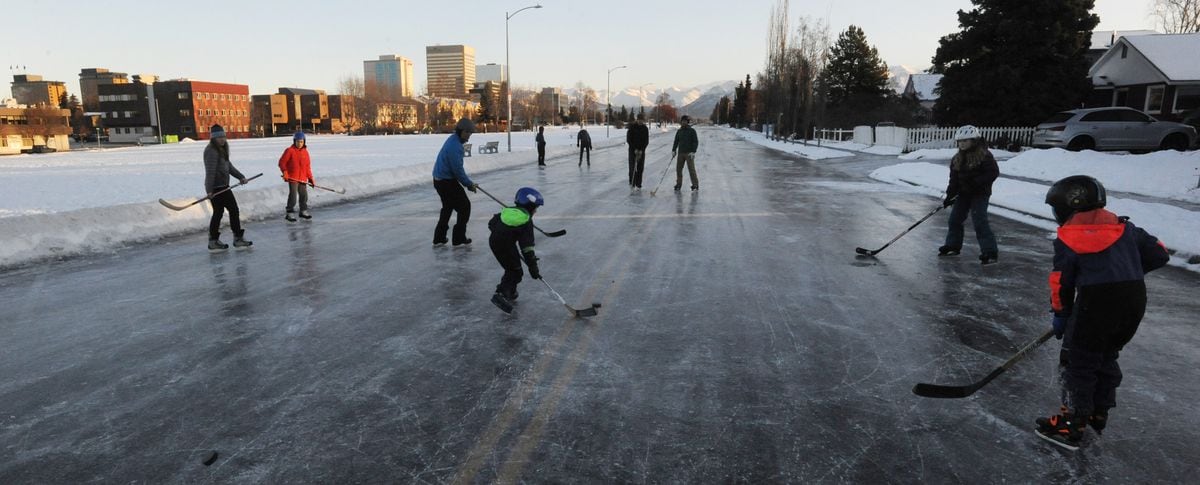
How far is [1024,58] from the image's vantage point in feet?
106

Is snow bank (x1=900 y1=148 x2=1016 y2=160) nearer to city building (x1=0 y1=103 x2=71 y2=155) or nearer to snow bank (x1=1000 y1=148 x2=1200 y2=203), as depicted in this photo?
snow bank (x1=1000 y1=148 x2=1200 y2=203)

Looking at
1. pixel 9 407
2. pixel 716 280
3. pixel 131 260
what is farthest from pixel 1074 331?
pixel 131 260

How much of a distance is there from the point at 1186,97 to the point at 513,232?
39564 mm

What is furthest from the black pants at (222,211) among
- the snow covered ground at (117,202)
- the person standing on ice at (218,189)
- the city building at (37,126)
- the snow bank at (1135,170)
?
the city building at (37,126)

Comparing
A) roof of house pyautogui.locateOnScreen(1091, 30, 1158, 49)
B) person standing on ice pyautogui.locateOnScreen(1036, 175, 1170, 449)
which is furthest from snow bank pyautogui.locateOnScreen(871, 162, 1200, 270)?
roof of house pyautogui.locateOnScreen(1091, 30, 1158, 49)

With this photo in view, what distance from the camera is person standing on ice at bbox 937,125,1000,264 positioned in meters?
7.79

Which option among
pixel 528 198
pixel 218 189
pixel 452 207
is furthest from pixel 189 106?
pixel 528 198

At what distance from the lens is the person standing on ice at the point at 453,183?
28.3 ft

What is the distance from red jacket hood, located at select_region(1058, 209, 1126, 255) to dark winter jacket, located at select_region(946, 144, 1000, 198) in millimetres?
4992

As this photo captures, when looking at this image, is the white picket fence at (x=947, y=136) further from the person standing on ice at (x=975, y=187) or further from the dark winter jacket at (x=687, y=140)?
the person standing on ice at (x=975, y=187)

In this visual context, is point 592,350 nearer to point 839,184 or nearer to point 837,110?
Answer: point 839,184

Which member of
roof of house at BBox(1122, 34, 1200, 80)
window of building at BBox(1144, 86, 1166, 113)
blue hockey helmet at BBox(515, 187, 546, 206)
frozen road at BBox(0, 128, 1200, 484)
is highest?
roof of house at BBox(1122, 34, 1200, 80)

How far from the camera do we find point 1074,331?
3316 millimetres

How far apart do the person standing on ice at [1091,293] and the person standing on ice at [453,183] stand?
6.69m
